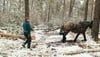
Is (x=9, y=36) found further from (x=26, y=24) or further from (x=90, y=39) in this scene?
(x=90, y=39)

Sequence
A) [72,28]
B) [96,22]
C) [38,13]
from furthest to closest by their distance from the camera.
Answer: [38,13] → [96,22] → [72,28]

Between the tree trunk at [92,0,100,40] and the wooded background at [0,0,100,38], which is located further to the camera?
the wooded background at [0,0,100,38]

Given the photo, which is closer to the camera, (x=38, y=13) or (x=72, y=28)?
(x=72, y=28)

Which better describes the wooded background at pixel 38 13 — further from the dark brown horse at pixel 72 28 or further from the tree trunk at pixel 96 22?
the dark brown horse at pixel 72 28

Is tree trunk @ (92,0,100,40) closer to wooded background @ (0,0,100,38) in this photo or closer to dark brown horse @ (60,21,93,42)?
wooded background @ (0,0,100,38)

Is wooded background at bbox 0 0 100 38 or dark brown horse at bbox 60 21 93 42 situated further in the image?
wooded background at bbox 0 0 100 38

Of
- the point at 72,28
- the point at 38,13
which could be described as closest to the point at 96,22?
the point at 72,28

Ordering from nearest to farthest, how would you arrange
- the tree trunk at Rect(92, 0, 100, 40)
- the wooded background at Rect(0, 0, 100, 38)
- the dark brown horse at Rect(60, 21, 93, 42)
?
1. the dark brown horse at Rect(60, 21, 93, 42)
2. the tree trunk at Rect(92, 0, 100, 40)
3. the wooded background at Rect(0, 0, 100, 38)

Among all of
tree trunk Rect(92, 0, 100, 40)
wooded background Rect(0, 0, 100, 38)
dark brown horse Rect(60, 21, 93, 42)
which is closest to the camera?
dark brown horse Rect(60, 21, 93, 42)

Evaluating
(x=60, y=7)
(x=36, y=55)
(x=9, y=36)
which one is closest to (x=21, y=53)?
(x=36, y=55)

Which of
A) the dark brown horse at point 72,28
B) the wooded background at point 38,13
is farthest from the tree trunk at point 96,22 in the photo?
the dark brown horse at point 72,28

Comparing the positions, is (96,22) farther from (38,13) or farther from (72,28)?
(38,13)

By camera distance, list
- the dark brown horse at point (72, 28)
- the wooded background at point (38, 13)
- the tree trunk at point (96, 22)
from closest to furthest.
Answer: the dark brown horse at point (72, 28) → the tree trunk at point (96, 22) → the wooded background at point (38, 13)

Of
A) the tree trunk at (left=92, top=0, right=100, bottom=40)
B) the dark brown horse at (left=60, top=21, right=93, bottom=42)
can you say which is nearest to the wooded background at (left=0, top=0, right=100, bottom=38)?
the tree trunk at (left=92, top=0, right=100, bottom=40)
